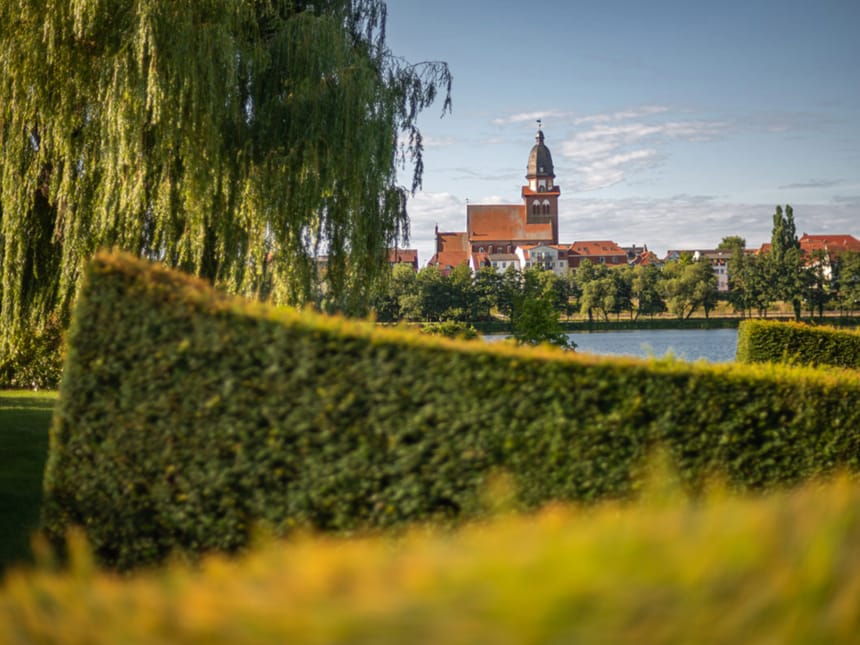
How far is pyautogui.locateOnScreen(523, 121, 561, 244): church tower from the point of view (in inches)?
6088

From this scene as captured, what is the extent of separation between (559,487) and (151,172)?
9.33m

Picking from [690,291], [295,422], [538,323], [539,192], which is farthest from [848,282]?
[295,422]

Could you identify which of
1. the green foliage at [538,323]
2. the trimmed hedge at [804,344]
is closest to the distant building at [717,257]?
the green foliage at [538,323]

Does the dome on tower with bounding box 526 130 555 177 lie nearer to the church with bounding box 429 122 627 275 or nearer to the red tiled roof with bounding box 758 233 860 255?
the church with bounding box 429 122 627 275

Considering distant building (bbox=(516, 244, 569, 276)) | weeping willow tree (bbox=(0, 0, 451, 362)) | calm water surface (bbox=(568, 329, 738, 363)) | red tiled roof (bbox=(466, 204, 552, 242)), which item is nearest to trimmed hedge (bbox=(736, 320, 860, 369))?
weeping willow tree (bbox=(0, 0, 451, 362))

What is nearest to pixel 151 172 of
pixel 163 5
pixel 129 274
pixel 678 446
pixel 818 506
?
pixel 163 5

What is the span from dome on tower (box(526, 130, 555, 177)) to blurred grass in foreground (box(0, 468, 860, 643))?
15686 cm

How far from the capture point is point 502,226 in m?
155

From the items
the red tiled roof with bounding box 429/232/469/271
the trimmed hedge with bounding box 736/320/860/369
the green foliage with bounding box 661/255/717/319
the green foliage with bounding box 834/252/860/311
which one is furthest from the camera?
the red tiled roof with bounding box 429/232/469/271

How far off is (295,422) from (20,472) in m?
6.17

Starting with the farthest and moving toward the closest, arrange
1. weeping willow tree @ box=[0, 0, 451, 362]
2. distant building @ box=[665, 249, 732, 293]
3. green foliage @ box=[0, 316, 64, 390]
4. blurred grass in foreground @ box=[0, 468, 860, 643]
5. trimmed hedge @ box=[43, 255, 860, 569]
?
1. distant building @ box=[665, 249, 732, 293]
2. green foliage @ box=[0, 316, 64, 390]
3. weeping willow tree @ box=[0, 0, 451, 362]
4. trimmed hedge @ box=[43, 255, 860, 569]
5. blurred grass in foreground @ box=[0, 468, 860, 643]

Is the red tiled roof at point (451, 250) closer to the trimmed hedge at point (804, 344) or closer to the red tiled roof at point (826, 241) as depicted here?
the red tiled roof at point (826, 241)

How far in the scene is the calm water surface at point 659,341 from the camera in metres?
45.1

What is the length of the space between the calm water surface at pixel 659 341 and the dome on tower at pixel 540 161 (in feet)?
271
